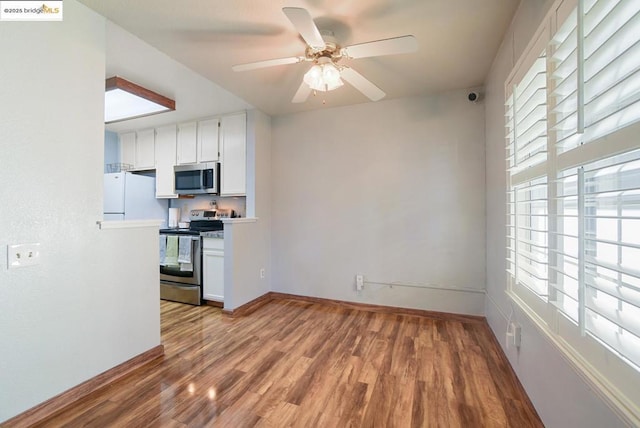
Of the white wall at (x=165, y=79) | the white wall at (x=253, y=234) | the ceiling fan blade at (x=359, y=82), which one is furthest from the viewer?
the white wall at (x=253, y=234)

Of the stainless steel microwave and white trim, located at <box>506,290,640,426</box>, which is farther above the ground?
the stainless steel microwave

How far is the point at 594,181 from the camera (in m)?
0.97

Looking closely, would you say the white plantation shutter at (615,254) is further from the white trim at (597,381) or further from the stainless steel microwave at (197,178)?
the stainless steel microwave at (197,178)

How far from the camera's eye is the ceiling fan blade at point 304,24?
1.23m

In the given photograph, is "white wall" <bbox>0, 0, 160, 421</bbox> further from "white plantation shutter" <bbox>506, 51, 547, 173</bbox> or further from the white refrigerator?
"white plantation shutter" <bbox>506, 51, 547, 173</bbox>

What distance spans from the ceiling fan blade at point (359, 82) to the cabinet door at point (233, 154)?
5.95 feet

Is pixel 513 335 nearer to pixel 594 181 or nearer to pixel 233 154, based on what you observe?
pixel 594 181

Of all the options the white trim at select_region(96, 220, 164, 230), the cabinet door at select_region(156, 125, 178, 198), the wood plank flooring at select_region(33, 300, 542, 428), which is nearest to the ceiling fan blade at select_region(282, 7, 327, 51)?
the white trim at select_region(96, 220, 164, 230)

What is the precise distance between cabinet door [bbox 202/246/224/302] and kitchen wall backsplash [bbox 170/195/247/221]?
0.85m

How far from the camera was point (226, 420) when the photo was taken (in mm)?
1422

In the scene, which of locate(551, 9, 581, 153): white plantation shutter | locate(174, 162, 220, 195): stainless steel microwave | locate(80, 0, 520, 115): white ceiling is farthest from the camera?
locate(174, 162, 220, 195): stainless steel microwave

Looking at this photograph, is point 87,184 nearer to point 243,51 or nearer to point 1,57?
point 1,57

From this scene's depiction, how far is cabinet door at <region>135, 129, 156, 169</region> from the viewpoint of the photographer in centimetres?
387

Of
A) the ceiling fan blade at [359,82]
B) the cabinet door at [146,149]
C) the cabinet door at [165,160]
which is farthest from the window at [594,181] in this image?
the cabinet door at [146,149]
